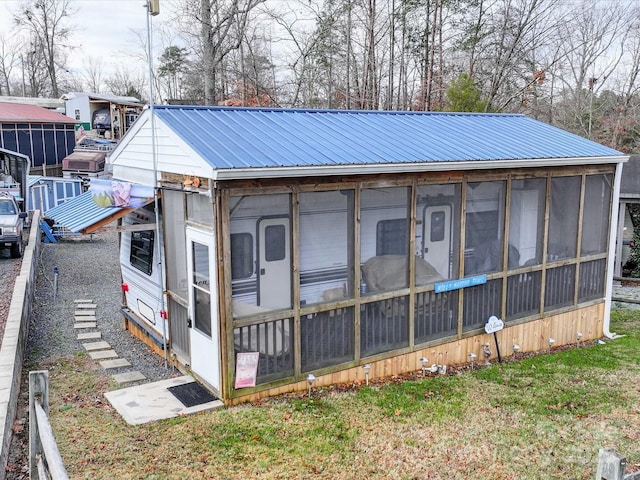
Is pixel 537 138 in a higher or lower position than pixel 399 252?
higher

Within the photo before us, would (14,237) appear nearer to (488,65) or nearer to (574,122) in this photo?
(488,65)

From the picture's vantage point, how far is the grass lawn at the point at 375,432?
523 centimetres

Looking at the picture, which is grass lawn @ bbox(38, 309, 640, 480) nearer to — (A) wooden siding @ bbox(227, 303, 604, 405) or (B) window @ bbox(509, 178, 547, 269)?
(A) wooden siding @ bbox(227, 303, 604, 405)

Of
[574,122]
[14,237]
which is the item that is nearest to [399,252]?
[14,237]

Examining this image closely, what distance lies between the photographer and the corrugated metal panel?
7222 mm

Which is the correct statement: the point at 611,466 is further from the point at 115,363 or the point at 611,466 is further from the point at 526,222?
the point at 115,363

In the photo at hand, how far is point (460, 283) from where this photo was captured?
8242mm

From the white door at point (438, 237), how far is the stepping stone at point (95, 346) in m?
5.09

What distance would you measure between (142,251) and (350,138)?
356 centimetres

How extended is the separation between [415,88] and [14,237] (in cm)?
1837

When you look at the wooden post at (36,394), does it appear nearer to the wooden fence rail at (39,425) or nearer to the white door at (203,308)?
the wooden fence rail at (39,425)

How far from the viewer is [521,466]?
5.43 metres

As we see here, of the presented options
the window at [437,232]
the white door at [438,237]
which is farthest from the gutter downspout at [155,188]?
the white door at [438,237]

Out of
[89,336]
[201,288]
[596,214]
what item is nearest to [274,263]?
[201,288]
